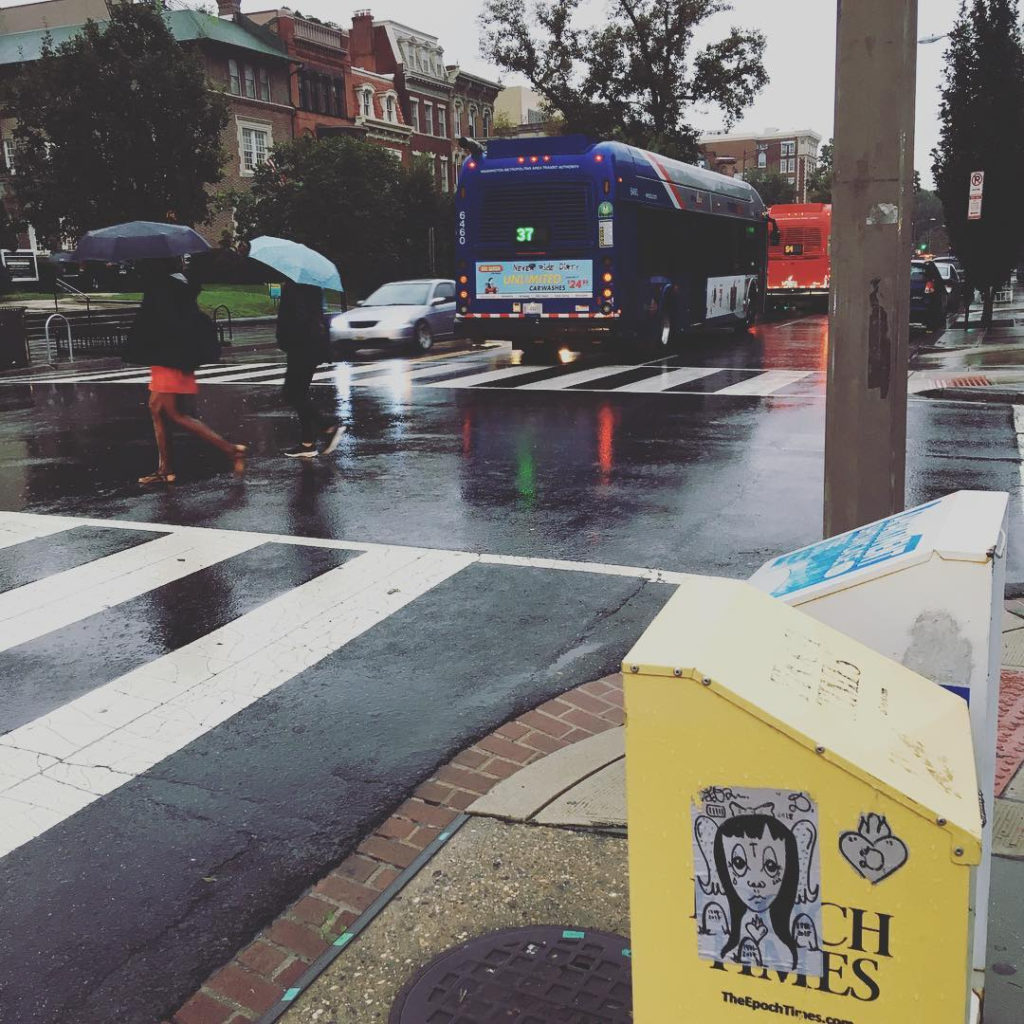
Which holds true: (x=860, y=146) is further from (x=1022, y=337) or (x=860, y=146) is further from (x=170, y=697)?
(x=1022, y=337)

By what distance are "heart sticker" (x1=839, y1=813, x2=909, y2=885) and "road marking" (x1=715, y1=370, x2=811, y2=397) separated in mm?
13843

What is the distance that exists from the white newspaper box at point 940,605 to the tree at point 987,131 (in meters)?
26.0

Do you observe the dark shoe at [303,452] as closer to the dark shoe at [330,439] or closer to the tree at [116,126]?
the dark shoe at [330,439]

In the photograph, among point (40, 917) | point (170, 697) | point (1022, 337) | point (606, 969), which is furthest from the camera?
point (1022, 337)

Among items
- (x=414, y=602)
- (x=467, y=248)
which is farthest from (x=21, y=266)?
(x=414, y=602)

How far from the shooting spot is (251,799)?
4.13 meters

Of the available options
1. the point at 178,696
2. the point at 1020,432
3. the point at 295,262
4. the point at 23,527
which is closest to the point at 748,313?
the point at 1020,432

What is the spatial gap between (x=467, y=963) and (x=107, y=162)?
36331mm

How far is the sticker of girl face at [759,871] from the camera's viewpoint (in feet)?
6.64

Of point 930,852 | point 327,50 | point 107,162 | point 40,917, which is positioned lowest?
point 40,917

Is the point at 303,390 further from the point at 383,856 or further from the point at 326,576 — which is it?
the point at 383,856

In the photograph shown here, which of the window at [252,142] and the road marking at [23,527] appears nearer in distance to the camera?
the road marking at [23,527]

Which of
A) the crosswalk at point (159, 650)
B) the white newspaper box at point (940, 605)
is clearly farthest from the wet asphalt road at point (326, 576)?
the white newspaper box at point (940, 605)

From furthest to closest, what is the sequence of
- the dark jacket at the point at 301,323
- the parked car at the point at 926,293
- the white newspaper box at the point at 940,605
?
the parked car at the point at 926,293
the dark jacket at the point at 301,323
the white newspaper box at the point at 940,605
